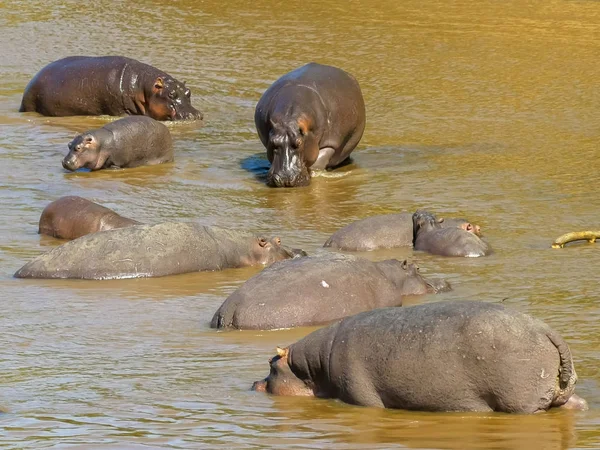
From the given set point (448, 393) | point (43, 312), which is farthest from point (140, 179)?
point (448, 393)

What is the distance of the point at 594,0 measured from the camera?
22516 millimetres

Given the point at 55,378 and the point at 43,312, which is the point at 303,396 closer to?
the point at 55,378

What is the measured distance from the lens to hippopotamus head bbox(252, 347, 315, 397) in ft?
20.0

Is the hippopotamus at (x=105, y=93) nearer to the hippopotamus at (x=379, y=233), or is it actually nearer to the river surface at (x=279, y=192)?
the river surface at (x=279, y=192)

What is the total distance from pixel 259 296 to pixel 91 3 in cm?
1784

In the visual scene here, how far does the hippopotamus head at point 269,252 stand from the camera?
9648mm

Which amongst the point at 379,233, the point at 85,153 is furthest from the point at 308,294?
the point at 85,153

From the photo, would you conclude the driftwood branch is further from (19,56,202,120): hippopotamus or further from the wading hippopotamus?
(19,56,202,120): hippopotamus

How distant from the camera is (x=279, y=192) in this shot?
42.5 feet

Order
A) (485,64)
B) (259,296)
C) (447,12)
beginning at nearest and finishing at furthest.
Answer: (259,296) → (485,64) → (447,12)

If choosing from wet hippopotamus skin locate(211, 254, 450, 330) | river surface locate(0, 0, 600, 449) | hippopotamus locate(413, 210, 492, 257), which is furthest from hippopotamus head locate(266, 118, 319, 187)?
wet hippopotamus skin locate(211, 254, 450, 330)

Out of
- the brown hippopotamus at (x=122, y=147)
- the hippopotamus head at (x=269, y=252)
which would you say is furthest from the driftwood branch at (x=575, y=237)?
the brown hippopotamus at (x=122, y=147)

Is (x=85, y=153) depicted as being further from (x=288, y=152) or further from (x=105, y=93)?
(x=105, y=93)

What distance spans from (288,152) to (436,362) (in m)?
7.54
